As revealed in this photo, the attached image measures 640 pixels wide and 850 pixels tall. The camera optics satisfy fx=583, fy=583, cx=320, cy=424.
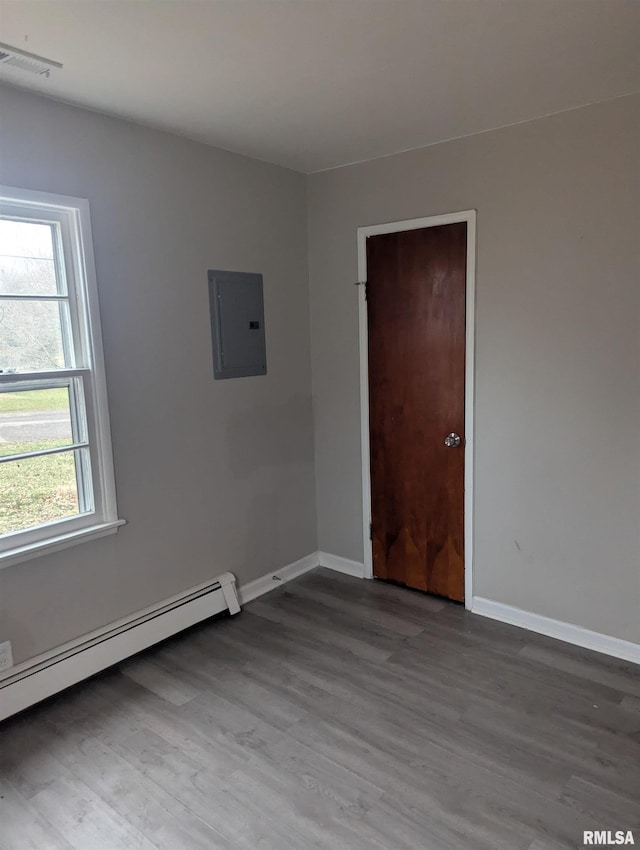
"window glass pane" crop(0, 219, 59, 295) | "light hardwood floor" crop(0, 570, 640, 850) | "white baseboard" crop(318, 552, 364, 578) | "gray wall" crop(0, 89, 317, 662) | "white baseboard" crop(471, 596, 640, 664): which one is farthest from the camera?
"white baseboard" crop(318, 552, 364, 578)

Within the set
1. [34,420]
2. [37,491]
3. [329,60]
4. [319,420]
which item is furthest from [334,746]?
[329,60]

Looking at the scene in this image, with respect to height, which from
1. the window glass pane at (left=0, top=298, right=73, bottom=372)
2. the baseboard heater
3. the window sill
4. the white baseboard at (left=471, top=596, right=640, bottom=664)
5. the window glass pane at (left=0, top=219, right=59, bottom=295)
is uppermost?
the window glass pane at (left=0, top=219, right=59, bottom=295)

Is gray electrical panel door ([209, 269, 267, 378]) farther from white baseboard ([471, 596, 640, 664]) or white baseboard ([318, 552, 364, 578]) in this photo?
white baseboard ([471, 596, 640, 664])

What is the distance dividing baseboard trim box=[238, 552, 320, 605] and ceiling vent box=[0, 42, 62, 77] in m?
2.63

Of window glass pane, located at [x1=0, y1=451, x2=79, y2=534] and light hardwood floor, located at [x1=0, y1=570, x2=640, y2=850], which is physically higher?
window glass pane, located at [x1=0, y1=451, x2=79, y2=534]

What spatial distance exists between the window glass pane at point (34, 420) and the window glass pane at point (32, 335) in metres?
0.12

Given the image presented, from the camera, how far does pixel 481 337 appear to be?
304cm

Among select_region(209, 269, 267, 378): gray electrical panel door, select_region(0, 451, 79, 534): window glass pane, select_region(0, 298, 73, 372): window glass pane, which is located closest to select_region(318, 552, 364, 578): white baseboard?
select_region(209, 269, 267, 378): gray electrical panel door

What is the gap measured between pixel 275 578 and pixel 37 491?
1611mm

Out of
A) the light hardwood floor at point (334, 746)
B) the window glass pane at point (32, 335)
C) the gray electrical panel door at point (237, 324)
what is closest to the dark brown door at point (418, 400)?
the light hardwood floor at point (334, 746)

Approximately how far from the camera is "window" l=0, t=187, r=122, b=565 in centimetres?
238

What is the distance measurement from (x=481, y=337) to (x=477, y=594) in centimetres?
141

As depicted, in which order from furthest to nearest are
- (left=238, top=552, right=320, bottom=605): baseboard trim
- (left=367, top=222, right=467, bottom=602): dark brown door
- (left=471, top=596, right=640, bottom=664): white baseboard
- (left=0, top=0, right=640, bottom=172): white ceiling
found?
(left=238, top=552, right=320, bottom=605): baseboard trim
(left=367, top=222, right=467, bottom=602): dark brown door
(left=471, top=596, right=640, bottom=664): white baseboard
(left=0, top=0, right=640, bottom=172): white ceiling

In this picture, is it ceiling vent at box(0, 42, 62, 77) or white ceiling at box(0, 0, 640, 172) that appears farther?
ceiling vent at box(0, 42, 62, 77)
